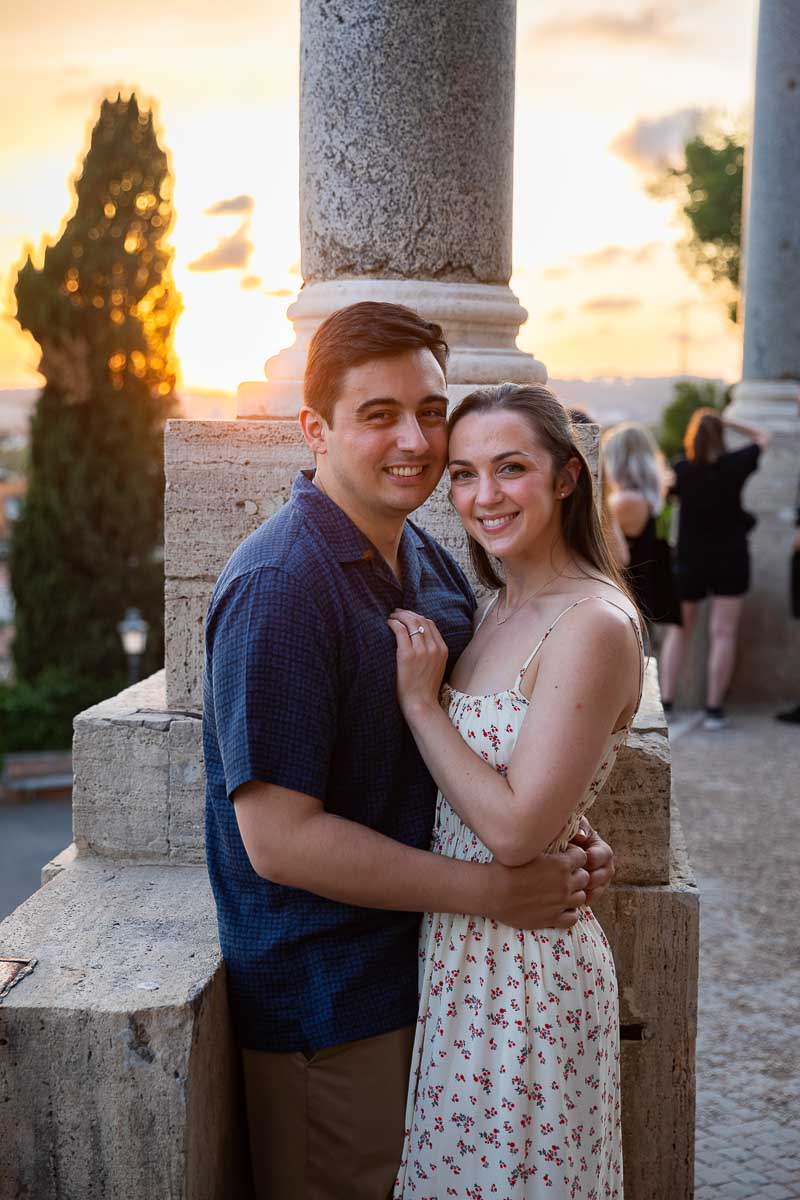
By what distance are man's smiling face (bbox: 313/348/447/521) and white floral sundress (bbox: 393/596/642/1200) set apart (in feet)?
1.09

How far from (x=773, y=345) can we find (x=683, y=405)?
12135mm

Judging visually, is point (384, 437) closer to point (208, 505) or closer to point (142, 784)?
point (208, 505)

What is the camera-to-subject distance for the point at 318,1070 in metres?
1.96

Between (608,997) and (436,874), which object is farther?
(608,997)

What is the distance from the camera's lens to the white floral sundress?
189 cm

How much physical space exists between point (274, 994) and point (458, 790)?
48 centimetres

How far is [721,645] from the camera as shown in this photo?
743 cm

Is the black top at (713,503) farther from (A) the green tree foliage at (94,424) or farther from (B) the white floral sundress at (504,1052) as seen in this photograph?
(A) the green tree foliage at (94,424)

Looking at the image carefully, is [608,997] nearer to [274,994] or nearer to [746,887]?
[274,994]

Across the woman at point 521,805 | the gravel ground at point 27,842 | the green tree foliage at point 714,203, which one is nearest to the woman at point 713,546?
the woman at point 521,805

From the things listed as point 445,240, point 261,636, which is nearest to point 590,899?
point 261,636

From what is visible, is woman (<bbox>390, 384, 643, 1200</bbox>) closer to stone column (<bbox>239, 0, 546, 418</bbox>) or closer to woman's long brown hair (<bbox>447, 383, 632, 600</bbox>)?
woman's long brown hair (<bbox>447, 383, 632, 600</bbox>)

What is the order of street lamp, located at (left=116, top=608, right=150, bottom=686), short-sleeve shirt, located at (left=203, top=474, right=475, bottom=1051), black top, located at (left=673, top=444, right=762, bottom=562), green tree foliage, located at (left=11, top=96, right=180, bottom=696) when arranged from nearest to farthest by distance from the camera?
short-sleeve shirt, located at (left=203, top=474, right=475, bottom=1051) < black top, located at (left=673, top=444, right=762, bottom=562) < street lamp, located at (left=116, top=608, right=150, bottom=686) < green tree foliage, located at (left=11, top=96, right=180, bottom=696)

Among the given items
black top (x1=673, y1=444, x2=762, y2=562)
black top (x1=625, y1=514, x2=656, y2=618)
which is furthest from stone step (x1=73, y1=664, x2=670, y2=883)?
black top (x1=673, y1=444, x2=762, y2=562)
